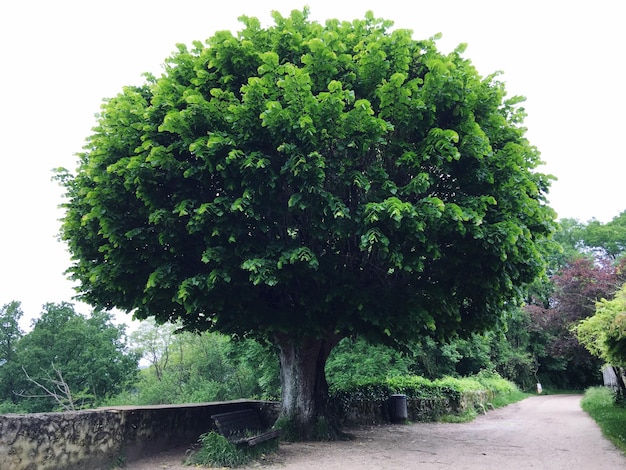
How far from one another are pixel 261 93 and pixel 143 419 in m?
6.93

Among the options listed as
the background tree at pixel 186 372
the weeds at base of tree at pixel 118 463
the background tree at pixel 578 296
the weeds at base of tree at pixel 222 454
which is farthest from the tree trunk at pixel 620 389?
the background tree at pixel 186 372

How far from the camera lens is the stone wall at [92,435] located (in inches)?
248

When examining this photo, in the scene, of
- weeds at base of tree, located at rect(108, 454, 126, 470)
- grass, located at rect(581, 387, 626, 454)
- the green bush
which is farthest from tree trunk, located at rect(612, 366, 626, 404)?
weeds at base of tree, located at rect(108, 454, 126, 470)

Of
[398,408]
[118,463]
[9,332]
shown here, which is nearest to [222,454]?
[118,463]

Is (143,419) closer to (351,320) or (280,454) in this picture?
(280,454)

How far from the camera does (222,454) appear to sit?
807 centimetres

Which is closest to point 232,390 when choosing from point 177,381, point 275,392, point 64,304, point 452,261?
point 177,381

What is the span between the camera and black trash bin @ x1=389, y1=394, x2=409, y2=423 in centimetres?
1528

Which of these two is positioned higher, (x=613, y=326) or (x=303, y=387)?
(x=613, y=326)

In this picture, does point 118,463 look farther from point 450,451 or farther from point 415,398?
point 415,398

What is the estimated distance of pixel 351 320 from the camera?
9797 mm

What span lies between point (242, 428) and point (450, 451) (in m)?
4.57

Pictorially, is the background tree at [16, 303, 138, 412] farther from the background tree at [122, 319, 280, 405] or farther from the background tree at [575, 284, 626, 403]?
the background tree at [575, 284, 626, 403]

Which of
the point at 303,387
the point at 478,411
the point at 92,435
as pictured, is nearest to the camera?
the point at 92,435
